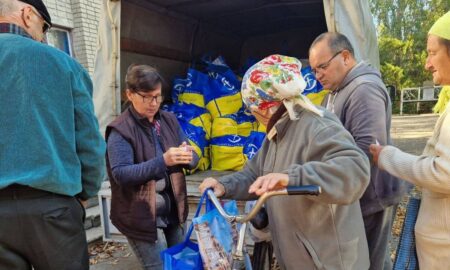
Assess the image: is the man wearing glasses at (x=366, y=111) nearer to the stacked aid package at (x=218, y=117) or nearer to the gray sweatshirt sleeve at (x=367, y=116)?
the gray sweatshirt sleeve at (x=367, y=116)

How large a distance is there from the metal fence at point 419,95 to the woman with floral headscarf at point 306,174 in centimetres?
2261

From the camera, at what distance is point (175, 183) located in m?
2.42

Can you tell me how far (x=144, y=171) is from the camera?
214 centimetres

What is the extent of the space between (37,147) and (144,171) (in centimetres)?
63

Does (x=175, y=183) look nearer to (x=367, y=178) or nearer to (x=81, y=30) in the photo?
(x=367, y=178)

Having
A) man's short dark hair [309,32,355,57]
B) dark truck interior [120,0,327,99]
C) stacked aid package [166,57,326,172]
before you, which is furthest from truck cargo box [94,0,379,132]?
man's short dark hair [309,32,355,57]

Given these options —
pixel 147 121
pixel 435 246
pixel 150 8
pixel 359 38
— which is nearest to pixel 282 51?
pixel 150 8

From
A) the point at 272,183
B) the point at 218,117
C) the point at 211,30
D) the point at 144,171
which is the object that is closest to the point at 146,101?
the point at 144,171

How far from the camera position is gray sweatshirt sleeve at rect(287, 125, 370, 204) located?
55.5 inches

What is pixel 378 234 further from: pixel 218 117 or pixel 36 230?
pixel 218 117

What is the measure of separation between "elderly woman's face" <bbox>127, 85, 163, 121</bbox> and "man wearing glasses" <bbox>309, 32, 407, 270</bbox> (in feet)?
3.45

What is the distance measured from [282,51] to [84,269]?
15.5 feet

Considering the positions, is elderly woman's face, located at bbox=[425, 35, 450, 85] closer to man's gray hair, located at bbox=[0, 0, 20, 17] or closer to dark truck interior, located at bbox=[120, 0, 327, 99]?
man's gray hair, located at bbox=[0, 0, 20, 17]

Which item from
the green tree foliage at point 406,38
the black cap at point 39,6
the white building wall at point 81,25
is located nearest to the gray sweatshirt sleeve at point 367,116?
the black cap at point 39,6
